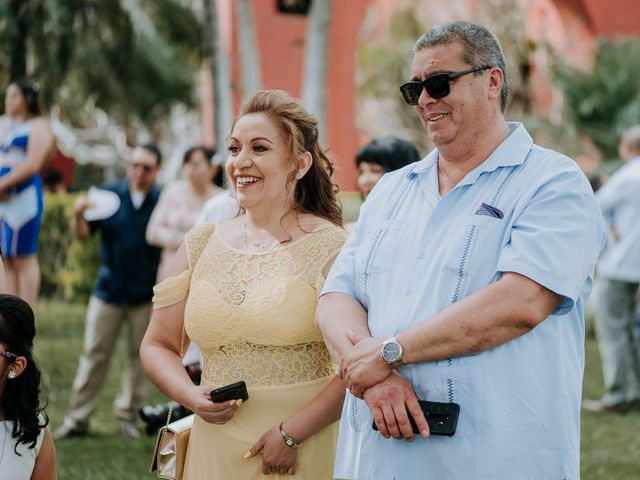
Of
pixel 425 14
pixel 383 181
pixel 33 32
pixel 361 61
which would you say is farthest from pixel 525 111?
pixel 383 181

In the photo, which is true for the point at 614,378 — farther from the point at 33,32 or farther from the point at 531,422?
the point at 33,32

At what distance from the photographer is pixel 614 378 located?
9.16 meters

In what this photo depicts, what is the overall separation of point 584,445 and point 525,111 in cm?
1658

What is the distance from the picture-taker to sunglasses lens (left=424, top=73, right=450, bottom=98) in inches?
127

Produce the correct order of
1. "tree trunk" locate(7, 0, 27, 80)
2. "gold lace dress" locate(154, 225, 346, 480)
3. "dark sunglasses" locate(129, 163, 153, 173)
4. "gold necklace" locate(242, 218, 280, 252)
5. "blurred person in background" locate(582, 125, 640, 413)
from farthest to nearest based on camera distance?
"tree trunk" locate(7, 0, 27, 80) < "blurred person in background" locate(582, 125, 640, 413) < "dark sunglasses" locate(129, 163, 153, 173) < "gold necklace" locate(242, 218, 280, 252) < "gold lace dress" locate(154, 225, 346, 480)

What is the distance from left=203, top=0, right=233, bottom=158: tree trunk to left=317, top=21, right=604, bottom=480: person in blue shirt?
10.3 m

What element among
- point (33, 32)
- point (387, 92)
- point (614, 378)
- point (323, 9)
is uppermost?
point (323, 9)

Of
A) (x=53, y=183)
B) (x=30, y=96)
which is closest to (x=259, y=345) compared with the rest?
(x=30, y=96)

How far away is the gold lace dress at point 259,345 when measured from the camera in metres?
3.69

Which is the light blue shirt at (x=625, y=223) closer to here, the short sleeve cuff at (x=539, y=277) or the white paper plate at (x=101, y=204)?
the white paper plate at (x=101, y=204)

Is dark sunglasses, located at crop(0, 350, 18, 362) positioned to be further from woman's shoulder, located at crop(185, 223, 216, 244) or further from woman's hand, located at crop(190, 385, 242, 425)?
woman's shoulder, located at crop(185, 223, 216, 244)

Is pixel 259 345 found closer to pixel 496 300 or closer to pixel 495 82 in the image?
pixel 496 300

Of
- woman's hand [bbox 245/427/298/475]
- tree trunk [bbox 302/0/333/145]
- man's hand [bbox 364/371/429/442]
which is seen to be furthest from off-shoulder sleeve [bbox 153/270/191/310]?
tree trunk [bbox 302/0/333/145]

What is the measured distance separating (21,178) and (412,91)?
473 cm
